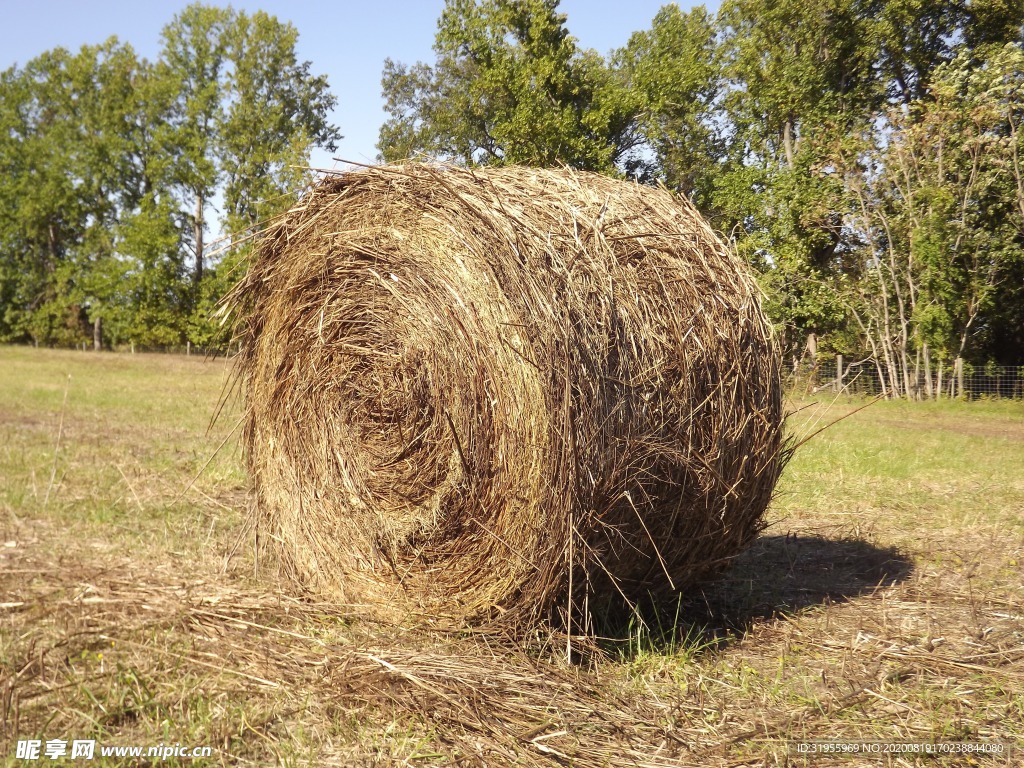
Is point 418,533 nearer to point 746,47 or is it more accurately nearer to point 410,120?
point 746,47

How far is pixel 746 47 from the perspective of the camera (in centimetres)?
3022

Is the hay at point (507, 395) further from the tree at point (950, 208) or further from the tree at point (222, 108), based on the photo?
the tree at point (222, 108)

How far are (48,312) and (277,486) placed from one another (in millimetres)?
46157

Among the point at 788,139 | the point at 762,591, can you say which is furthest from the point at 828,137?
the point at 762,591

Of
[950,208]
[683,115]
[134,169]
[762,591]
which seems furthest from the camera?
[134,169]

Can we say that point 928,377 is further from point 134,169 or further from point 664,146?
point 134,169

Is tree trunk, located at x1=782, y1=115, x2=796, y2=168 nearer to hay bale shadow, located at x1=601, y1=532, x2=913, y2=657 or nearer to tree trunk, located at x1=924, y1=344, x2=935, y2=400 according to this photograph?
tree trunk, located at x1=924, y1=344, x2=935, y2=400

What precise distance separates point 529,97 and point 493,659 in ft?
106

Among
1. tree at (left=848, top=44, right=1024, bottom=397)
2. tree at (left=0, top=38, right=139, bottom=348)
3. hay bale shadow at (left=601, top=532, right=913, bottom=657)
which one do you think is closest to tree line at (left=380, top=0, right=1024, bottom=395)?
tree at (left=848, top=44, right=1024, bottom=397)

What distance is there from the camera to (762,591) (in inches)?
225

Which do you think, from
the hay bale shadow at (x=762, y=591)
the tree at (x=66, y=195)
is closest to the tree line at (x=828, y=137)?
the hay bale shadow at (x=762, y=591)

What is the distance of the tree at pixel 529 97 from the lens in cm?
3394

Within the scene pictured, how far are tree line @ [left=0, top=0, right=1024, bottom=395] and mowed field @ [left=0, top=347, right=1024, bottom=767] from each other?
228 centimetres

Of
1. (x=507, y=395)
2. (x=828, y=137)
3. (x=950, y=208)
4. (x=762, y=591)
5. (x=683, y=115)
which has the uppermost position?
(x=683, y=115)
